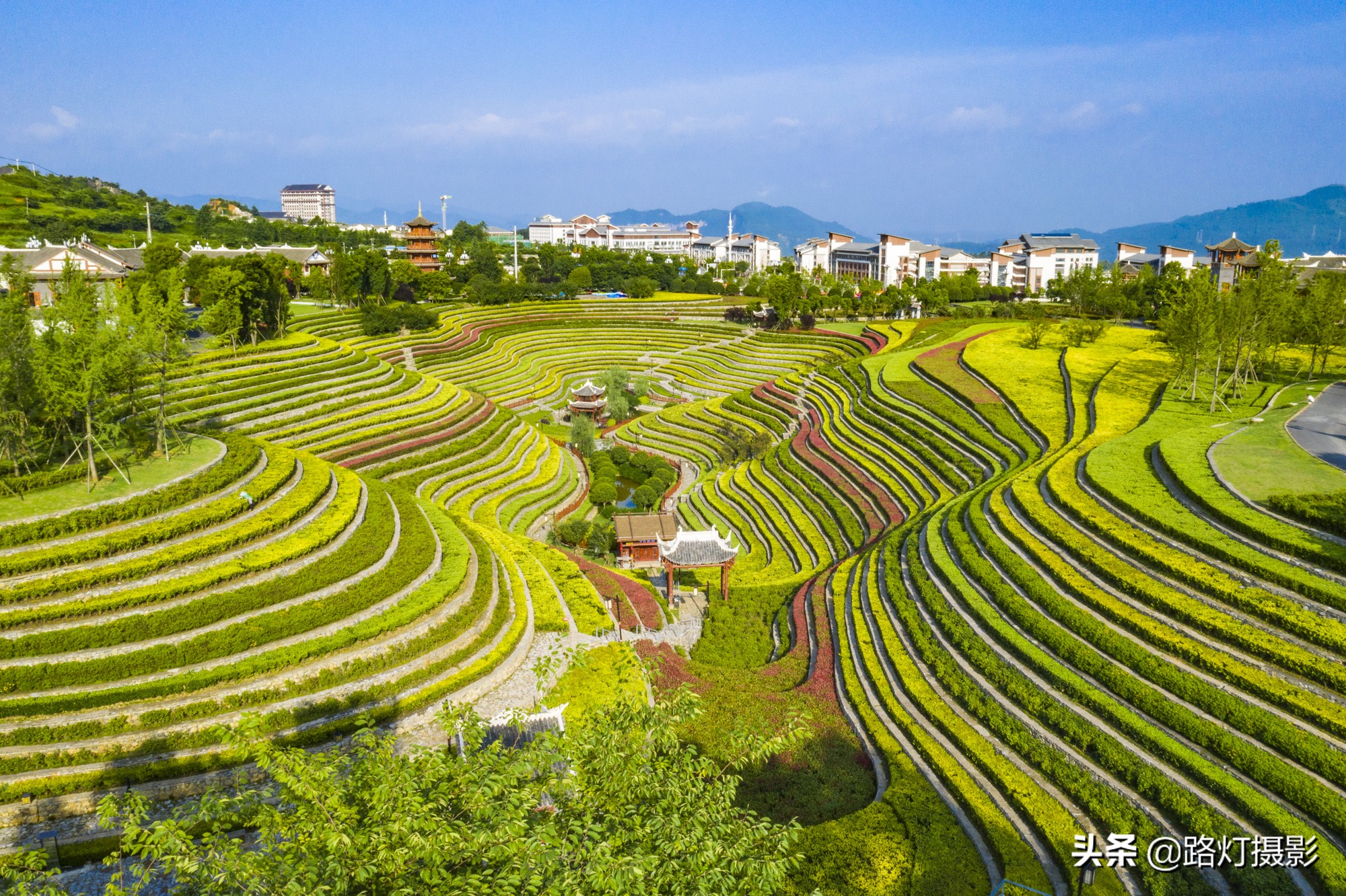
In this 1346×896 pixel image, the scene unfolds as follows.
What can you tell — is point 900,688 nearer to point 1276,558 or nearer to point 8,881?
point 1276,558

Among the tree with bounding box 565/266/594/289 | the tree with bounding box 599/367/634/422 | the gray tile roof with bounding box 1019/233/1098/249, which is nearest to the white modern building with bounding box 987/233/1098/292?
the gray tile roof with bounding box 1019/233/1098/249

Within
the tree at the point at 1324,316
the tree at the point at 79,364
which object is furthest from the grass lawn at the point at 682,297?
the tree at the point at 79,364

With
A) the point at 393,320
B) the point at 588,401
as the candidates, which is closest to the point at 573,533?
the point at 588,401

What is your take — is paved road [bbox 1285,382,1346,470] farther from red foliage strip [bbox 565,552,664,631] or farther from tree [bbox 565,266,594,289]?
tree [bbox 565,266,594,289]

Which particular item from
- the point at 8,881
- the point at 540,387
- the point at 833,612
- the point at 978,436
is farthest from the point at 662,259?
the point at 8,881

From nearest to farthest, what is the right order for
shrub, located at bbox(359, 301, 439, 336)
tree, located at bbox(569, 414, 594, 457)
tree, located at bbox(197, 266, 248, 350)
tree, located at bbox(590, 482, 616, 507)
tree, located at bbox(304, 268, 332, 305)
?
tree, located at bbox(197, 266, 248, 350)
tree, located at bbox(590, 482, 616, 507)
tree, located at bbox(569, 414, 594, 457)
shrub, located at bbox(359, 301, 439, 336)
tree, located at bbox(304, 268, 332, 305)

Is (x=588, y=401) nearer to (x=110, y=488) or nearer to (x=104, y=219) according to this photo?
(x=110, y=488)
